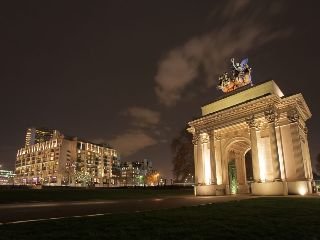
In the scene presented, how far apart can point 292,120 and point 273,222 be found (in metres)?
23.7

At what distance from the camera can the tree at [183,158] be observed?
5506cm


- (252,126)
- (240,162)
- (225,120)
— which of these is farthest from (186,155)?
(252,126)

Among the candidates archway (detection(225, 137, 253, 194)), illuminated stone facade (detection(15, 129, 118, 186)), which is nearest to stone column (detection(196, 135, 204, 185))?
archway (detection(225, 137, 253, 194))

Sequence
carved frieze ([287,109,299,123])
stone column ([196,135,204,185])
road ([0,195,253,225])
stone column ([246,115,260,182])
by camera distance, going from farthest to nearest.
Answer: stone column ([196,135,204,185]), stone column ([246,115,260,182]), carved frieze ([287,109,299,123]), road ([0,195,253,225])

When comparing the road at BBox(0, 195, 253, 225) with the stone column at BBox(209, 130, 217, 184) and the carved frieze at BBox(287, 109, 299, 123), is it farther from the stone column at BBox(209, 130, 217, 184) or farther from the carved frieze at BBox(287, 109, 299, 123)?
the stone column at BBox(209, 130, 217, 184)

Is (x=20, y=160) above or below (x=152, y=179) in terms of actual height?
above

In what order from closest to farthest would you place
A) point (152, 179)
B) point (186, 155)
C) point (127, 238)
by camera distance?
point (127, 238), point (186, 155), point (152, 179)

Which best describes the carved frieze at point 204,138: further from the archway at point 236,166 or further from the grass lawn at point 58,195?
the grass lawn at point 58,195

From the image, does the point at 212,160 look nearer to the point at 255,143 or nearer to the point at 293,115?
the point at 255,143

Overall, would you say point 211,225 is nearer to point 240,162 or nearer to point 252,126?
point 252,126

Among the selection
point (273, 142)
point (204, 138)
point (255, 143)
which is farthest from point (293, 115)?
point (204, 138)

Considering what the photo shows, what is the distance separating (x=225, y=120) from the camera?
35.8m

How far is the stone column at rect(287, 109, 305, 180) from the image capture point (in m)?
28.7

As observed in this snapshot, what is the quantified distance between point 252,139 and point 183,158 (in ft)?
82.6
